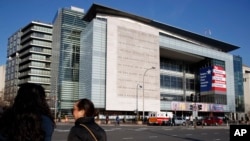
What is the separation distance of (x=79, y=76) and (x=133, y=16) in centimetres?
2266

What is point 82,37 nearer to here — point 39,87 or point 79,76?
point 79,76

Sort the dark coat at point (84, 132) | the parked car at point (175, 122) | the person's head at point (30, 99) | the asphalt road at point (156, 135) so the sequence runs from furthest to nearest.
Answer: the parked car at point (175, 122)
the asphalt road at point (156, 135)
the dark coat at point (84, 132)
the person's head at point (30, 99)

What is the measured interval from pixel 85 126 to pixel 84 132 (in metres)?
0.09

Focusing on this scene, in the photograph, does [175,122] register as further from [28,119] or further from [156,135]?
[28,119]

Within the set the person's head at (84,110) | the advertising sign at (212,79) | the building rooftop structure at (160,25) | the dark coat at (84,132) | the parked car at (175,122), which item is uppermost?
the building rooftop structure at (160,25)

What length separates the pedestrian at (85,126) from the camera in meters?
3.95

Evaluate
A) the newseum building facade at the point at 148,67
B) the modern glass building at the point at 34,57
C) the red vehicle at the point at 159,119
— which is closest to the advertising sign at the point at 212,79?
the newseum building facade at the point at 148,67

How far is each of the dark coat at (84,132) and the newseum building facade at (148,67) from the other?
60846 millimetres

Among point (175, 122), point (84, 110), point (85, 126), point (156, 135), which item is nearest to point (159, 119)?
point (175, 122)

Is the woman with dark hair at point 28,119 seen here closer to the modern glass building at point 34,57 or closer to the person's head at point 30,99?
the person's head at point 30,99

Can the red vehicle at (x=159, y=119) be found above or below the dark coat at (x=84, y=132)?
below

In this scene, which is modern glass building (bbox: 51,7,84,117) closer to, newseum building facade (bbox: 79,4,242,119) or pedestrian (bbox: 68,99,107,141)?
newseum building facade (bbox: 79,4,242,119)

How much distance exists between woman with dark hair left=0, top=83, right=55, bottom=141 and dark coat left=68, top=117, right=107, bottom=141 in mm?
471

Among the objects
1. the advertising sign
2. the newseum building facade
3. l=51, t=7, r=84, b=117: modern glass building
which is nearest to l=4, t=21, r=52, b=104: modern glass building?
l=51, t=7, r=84, b=117: modern glass building
